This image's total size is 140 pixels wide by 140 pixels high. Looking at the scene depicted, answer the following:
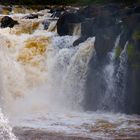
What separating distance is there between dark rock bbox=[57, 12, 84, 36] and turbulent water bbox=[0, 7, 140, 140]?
0.41 meters

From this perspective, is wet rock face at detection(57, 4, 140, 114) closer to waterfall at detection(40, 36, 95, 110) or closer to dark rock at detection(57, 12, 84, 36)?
dark rock at detection(57, 12, 84, 36)

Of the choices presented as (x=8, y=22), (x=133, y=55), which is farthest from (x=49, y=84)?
(x=8, y=22)

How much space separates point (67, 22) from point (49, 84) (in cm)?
405

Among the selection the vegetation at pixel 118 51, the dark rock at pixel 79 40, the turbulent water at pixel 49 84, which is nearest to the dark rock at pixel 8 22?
the turbulent water at pixel 49 84

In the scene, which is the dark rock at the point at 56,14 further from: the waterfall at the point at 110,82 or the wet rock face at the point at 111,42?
the waterfall at the point at 110,82

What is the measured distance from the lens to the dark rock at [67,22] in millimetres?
26938

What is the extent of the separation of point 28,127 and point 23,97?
214 inches

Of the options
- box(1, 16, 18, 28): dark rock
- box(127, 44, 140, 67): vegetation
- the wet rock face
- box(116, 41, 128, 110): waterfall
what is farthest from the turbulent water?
box(1, 16, 18, 28): dark rock

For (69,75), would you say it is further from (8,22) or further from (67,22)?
(8,22)

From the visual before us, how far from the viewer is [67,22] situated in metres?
27.3

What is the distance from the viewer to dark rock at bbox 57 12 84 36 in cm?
2694

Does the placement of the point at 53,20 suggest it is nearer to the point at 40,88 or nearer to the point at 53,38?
the point at 53,38

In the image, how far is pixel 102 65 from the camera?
23297mm

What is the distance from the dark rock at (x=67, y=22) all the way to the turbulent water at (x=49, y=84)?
0.41 metres
